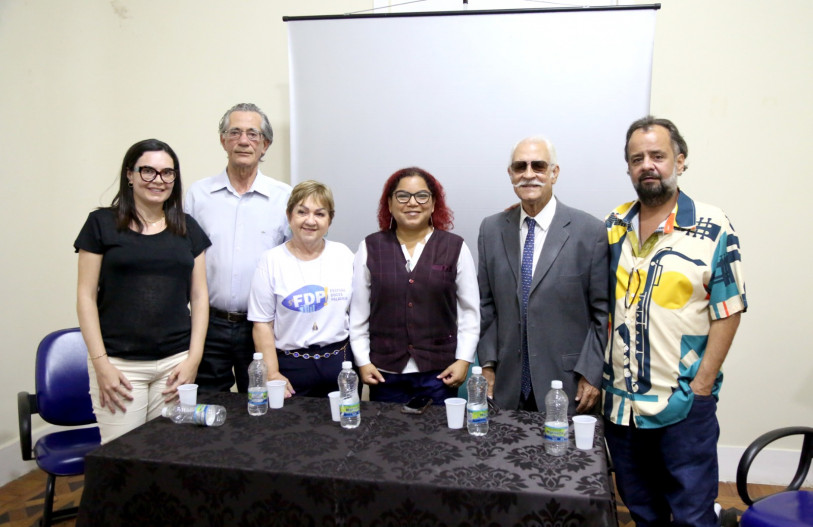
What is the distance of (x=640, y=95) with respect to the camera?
267cm

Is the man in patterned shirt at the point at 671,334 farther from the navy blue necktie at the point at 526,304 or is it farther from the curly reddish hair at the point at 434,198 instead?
the curly reddish hair at the point at 434,198

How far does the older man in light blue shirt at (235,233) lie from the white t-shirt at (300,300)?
0.86 ft

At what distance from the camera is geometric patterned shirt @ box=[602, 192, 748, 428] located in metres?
1.75

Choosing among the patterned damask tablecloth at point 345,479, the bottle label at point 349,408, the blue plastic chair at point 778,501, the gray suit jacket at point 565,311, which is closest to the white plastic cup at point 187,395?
the patterned damask tablecloth at point 345,479

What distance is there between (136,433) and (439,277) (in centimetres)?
118

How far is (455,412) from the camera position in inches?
66.1

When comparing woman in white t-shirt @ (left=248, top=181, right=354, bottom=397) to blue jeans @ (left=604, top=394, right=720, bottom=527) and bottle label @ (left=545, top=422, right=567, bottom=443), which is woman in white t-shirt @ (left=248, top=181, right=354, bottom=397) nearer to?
bottle label @ (left=545, top=422, right=567, bottom=443)

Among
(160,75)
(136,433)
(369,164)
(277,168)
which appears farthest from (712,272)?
(160,75)

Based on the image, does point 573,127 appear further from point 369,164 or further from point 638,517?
point 638,517

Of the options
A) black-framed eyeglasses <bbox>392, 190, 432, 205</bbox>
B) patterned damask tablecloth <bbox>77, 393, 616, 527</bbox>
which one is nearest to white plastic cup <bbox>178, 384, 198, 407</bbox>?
patterned damask tablecloth <bbox>77, 393, 616, 527</bbox>

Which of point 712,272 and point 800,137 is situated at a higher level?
point 800,137

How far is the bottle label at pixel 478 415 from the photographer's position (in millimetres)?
1620

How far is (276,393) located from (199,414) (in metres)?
0.26

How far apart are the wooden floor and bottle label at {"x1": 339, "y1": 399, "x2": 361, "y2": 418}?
1.74m
